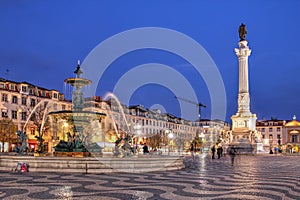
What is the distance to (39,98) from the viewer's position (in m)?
66.1

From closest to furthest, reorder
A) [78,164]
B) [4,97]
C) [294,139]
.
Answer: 1. [78,164]
2. [4,97]
3. [294,139]

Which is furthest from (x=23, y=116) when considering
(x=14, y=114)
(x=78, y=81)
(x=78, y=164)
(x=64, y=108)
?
(x=78, y=164)

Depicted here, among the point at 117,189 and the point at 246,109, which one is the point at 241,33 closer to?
the point at 246,109

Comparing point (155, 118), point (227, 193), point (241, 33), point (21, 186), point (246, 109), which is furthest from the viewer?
point (155, 118)

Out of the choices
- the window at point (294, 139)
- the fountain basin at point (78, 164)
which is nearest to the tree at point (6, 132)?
the fountain basin at point (78, 164)

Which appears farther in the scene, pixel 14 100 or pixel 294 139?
pixel 294 139

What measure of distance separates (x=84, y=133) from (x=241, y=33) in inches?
1735

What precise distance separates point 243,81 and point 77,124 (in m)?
40.0

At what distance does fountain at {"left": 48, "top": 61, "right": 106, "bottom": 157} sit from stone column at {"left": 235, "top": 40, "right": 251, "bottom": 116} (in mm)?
36492

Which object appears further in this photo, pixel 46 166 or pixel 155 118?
pixel 155 118

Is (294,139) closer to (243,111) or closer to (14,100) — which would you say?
(243,111)

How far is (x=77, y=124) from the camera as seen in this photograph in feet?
70.1

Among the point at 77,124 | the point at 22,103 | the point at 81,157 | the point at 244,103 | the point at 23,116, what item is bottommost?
the point at 81,157

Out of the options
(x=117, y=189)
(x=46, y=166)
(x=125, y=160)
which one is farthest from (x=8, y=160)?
(x=117, y=189)
